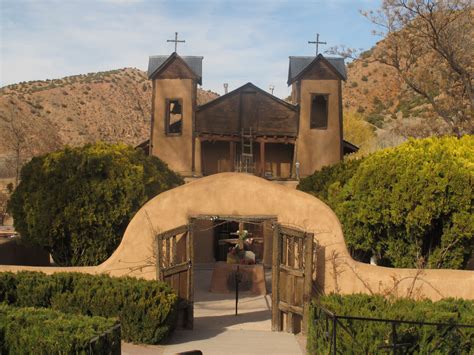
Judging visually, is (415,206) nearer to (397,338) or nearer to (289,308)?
(289,308)

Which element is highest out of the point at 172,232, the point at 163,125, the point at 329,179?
the point at 163,125

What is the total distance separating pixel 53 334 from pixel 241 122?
75.9ft

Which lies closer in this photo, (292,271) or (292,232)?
(292,232)

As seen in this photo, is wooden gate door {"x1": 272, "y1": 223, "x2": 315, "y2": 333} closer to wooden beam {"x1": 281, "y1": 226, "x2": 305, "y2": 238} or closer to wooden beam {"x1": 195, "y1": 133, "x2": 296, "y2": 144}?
wooden beam {"x1": 281, "y1": 226, "x2": 305, "y2": 238}

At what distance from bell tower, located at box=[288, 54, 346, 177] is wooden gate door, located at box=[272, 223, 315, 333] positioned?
1752cm

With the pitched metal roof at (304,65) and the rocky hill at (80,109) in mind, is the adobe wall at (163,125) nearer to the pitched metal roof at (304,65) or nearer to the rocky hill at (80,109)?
the pitched metal roof at (304,65)

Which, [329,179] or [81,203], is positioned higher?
[329,179]

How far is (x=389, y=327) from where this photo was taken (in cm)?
1083

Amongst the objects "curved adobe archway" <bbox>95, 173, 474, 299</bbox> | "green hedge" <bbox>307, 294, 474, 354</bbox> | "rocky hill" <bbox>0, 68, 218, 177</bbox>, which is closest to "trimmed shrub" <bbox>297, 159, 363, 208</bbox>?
"curved adobe archway" <bbox>95, 173, 474, 299</bbox>

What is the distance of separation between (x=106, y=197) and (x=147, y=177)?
1741 mm

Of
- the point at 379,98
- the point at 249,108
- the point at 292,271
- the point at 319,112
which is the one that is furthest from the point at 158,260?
the point at 379,98

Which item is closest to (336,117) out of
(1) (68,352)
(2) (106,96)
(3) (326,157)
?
(3) (326,157)

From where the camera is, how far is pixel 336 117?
32.4 metres

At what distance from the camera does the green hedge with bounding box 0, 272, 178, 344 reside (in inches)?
523
